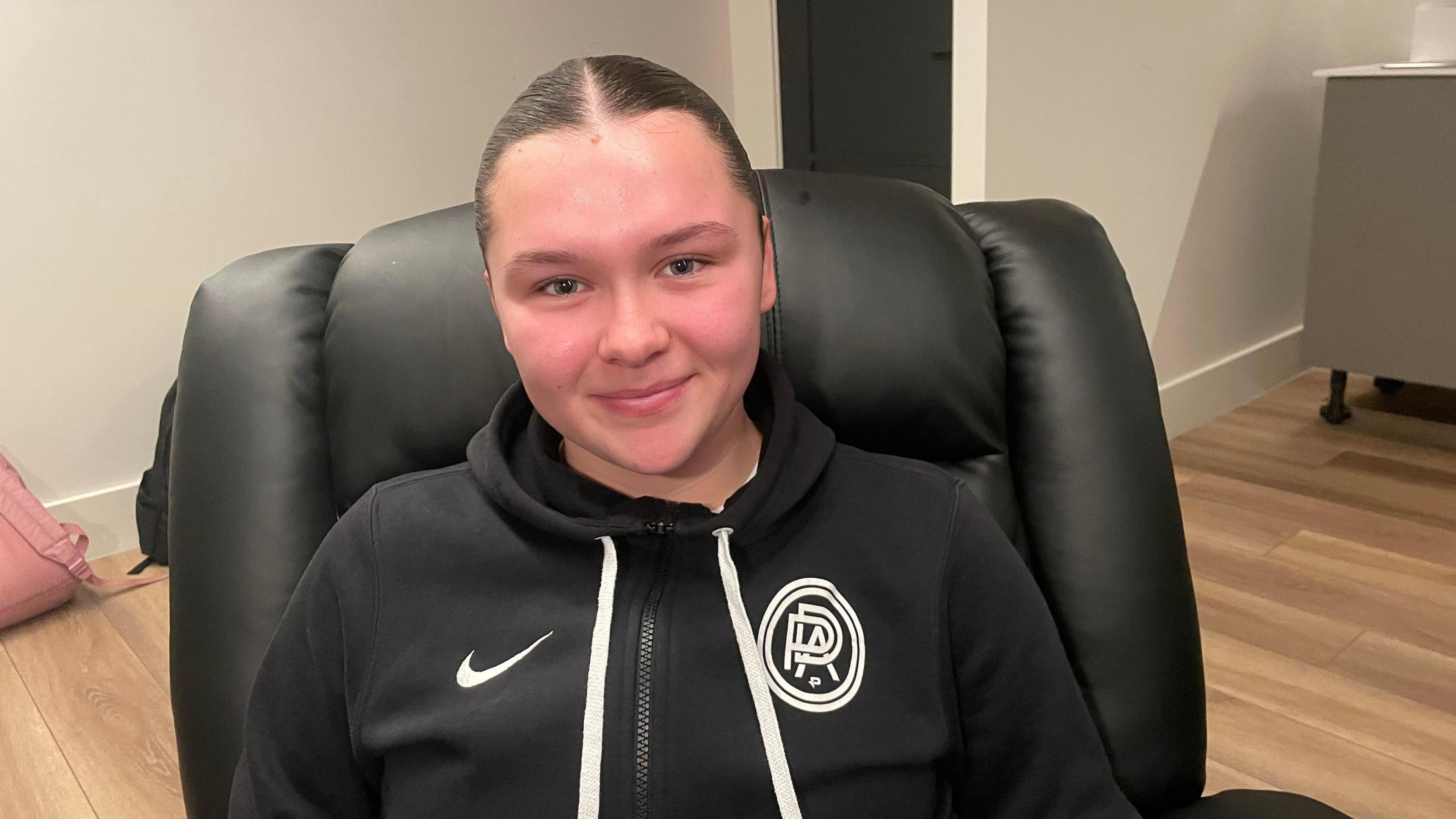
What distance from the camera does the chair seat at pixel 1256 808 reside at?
0.79 m

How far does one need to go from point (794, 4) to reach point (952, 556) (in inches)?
98.8

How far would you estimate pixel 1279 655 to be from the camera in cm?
196

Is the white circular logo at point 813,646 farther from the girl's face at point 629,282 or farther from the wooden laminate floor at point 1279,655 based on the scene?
the wooden laminate floor at point 1279,655

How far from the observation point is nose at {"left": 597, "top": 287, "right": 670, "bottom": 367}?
749 millimetres

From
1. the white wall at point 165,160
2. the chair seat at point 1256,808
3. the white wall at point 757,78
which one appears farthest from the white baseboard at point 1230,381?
the chair seat at point 1256,808

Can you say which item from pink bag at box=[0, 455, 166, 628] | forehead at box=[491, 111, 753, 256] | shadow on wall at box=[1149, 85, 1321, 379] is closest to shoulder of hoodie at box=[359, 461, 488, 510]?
forehead at box=[491, 111, 753, 256]

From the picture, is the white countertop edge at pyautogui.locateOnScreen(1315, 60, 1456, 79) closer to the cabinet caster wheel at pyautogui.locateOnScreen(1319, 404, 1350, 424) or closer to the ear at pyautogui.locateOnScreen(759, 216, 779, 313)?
the cabinet caster wheel at pyautogui.locateOnScreen(1319, 404, 1350, 424)

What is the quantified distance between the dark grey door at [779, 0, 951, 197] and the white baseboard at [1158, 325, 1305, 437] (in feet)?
2.68

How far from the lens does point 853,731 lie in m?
0.81

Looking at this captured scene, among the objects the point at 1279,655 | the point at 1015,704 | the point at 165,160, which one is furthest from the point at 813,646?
the point at 165,160

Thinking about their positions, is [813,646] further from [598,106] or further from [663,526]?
[598,106]

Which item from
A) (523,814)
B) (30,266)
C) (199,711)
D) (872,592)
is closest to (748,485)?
(872,592)

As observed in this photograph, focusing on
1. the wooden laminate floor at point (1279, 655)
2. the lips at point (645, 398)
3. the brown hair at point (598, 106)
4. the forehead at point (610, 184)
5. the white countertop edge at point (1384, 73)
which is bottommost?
the wooden laminate floor at point (1279, 655)

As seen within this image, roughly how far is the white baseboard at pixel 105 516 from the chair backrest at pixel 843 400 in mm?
1793
